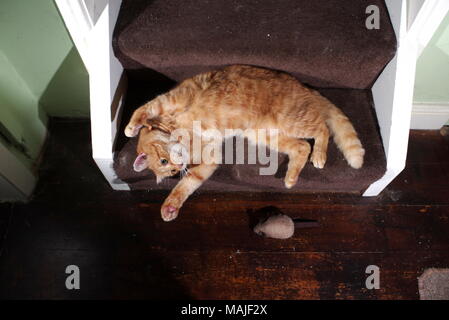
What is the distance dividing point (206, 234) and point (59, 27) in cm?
96

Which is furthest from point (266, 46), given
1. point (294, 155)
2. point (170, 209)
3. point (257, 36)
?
point (170, 209)

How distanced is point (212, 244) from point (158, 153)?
468 millimetres

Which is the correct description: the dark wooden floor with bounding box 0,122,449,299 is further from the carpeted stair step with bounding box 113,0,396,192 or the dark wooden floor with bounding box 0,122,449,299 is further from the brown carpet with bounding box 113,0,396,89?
the brown carpet with bounding box 113,0,396,89

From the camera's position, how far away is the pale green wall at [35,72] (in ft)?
4.73

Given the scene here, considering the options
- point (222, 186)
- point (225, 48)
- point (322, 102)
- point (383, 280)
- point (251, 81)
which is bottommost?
point (383, 280)

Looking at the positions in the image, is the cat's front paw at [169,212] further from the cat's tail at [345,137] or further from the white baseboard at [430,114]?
the white baseboard at [430,114]

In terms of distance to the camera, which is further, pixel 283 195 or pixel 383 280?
pixel 283 195

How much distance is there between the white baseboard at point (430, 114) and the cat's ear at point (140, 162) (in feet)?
4.03

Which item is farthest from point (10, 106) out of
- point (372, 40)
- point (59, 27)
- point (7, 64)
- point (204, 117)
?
point (372, 40)

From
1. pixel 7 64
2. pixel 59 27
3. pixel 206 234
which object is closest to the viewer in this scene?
pixel 59 27

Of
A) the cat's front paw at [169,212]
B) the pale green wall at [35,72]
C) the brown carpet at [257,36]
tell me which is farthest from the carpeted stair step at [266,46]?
the pale green wall at [35,72]

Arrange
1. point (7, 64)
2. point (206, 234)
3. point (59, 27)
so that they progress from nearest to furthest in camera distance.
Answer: point (59, 27) < point (7, 64) < point (206, 234)

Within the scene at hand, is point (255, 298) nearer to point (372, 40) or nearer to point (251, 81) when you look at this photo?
point (251, 81)

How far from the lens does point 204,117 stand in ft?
5.11
